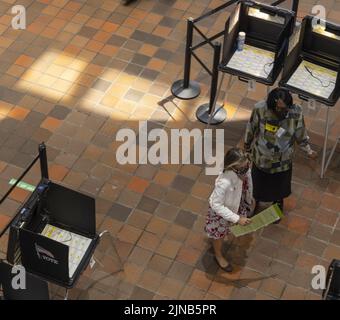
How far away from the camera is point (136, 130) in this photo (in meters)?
6.77

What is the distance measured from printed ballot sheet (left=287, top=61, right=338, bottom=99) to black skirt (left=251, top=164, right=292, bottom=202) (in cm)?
80

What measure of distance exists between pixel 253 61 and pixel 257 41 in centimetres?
29

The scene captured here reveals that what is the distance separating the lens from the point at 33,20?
7.95 meters

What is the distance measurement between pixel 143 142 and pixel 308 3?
3.05 m

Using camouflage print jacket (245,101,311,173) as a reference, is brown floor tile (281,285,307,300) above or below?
below

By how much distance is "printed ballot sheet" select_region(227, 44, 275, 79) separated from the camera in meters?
6.07

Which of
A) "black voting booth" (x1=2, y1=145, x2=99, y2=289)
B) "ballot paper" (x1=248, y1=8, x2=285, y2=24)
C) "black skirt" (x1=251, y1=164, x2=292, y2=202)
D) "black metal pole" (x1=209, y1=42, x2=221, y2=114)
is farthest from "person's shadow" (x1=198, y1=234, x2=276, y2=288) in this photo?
"ballot paper" (x1=248, y1=8, x2=285, y2=24)

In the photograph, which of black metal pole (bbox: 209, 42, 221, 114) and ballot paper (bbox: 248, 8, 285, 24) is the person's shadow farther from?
ballot paper (bbox: 248, 8, 285, 24)

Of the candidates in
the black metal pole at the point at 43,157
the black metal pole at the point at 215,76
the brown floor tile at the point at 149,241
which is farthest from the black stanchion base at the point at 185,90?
the black metal pole at the point at 43,157

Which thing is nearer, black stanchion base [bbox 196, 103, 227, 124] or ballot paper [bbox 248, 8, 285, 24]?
ballot paper [bbox 248, 8, 285, 24]

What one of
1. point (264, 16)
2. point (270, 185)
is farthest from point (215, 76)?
point (270, 185)

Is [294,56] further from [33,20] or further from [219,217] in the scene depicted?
[33,20]

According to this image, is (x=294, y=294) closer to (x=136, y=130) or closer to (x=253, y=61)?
(x=253, y=61)
